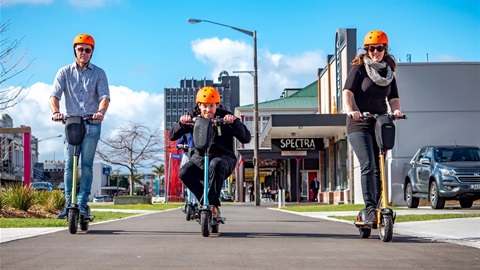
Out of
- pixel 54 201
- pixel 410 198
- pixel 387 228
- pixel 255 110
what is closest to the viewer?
pixel 387 228

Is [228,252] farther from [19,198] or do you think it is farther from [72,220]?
[19,198]

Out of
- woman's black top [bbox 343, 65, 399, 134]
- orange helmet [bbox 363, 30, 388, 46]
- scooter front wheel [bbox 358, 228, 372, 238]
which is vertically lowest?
scooter front wheel [bbox 358, 228, 372, 238]

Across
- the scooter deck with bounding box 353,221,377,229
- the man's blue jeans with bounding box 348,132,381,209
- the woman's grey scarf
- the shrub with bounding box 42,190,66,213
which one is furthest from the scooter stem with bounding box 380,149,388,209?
the shrub with bounding box 42,190,66,213

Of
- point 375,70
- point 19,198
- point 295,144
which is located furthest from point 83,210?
point 295,144

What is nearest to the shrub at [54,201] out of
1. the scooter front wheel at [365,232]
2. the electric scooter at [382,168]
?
the scooter front wheel at [365,232]

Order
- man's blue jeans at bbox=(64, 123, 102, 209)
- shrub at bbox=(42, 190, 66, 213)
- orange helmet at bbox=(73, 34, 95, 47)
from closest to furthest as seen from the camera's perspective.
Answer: man's blue jeans at bbox=(64, 123, 102, 209) → orange helmet at bbox=(73, 34, 95, 47) → shrub at bbox=(42, 190, 66, 213)

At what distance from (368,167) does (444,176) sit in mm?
10948

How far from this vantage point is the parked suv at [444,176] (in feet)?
60.7

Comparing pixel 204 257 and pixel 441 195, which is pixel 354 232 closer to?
pixel 204 257

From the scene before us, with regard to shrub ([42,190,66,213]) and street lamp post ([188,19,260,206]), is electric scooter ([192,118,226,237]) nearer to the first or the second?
shrub ([42,190,66,213])

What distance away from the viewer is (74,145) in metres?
8.82

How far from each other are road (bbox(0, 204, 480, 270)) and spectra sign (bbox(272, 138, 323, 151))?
29.1 m

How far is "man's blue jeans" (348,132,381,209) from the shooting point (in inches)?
324

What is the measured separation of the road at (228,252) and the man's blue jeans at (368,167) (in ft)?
1.49
